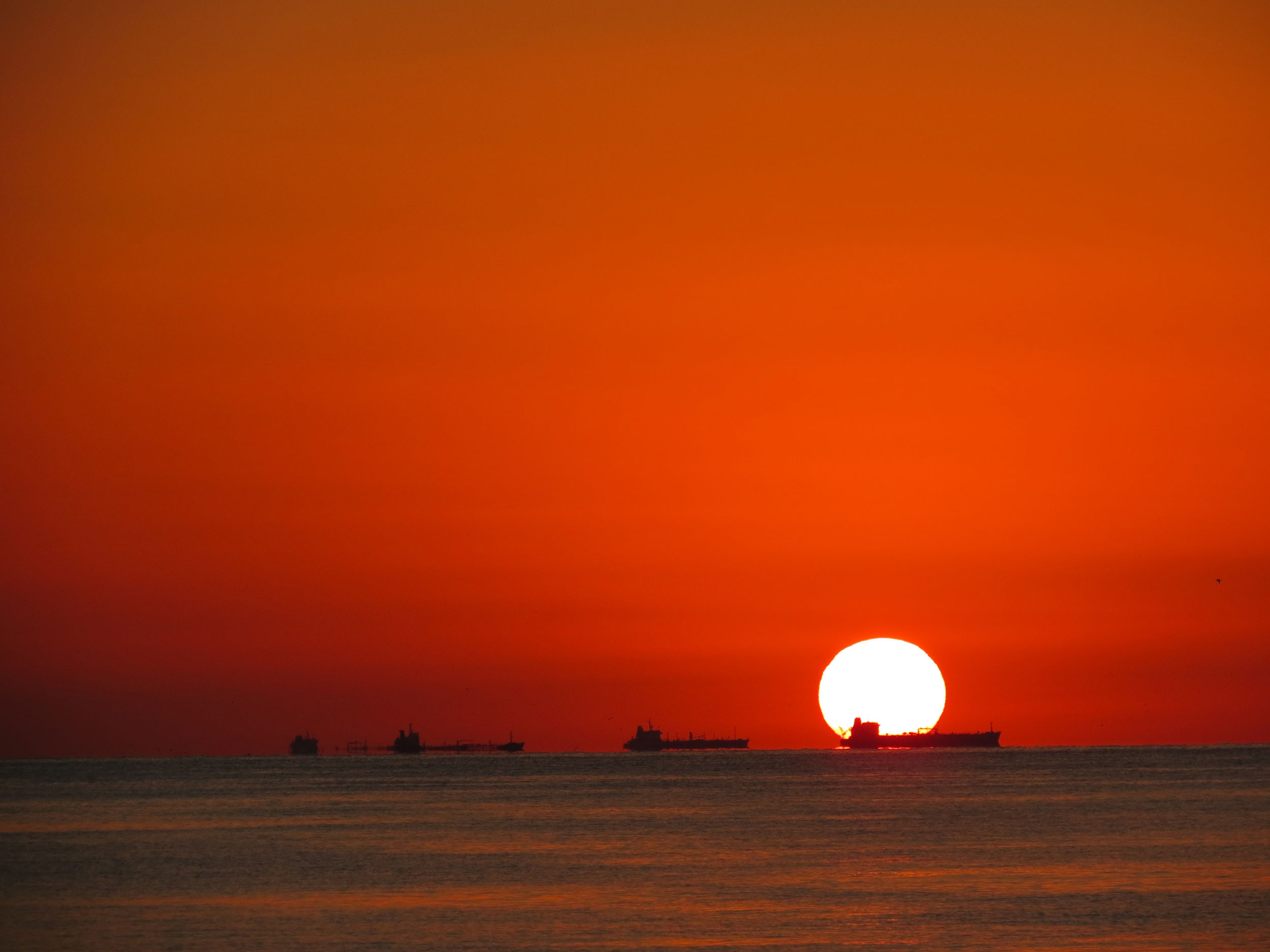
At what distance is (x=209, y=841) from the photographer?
9356cm

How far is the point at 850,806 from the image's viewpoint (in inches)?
4926

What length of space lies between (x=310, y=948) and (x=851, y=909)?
757 inches

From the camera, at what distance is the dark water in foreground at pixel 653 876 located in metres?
50.3

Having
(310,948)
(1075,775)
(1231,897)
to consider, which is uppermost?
(1075,775)

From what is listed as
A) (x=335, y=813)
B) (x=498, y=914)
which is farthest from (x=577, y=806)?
(x=498, y=914)

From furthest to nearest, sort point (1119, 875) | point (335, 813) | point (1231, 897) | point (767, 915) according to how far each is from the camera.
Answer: point (335, 813), point (1119, 875), point (1231, 897), point (767, 915)

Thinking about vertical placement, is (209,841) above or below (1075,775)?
below

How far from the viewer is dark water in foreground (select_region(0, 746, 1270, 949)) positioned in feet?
165

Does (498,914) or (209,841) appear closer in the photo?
(498,914)

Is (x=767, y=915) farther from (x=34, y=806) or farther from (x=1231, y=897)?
(x=34, y=806)

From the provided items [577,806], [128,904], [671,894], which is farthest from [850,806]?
[128,904]

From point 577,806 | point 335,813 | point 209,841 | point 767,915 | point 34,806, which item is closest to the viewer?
point 767,915

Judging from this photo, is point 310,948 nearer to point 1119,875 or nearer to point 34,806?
point 1119,875

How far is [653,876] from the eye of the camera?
2687 inches
